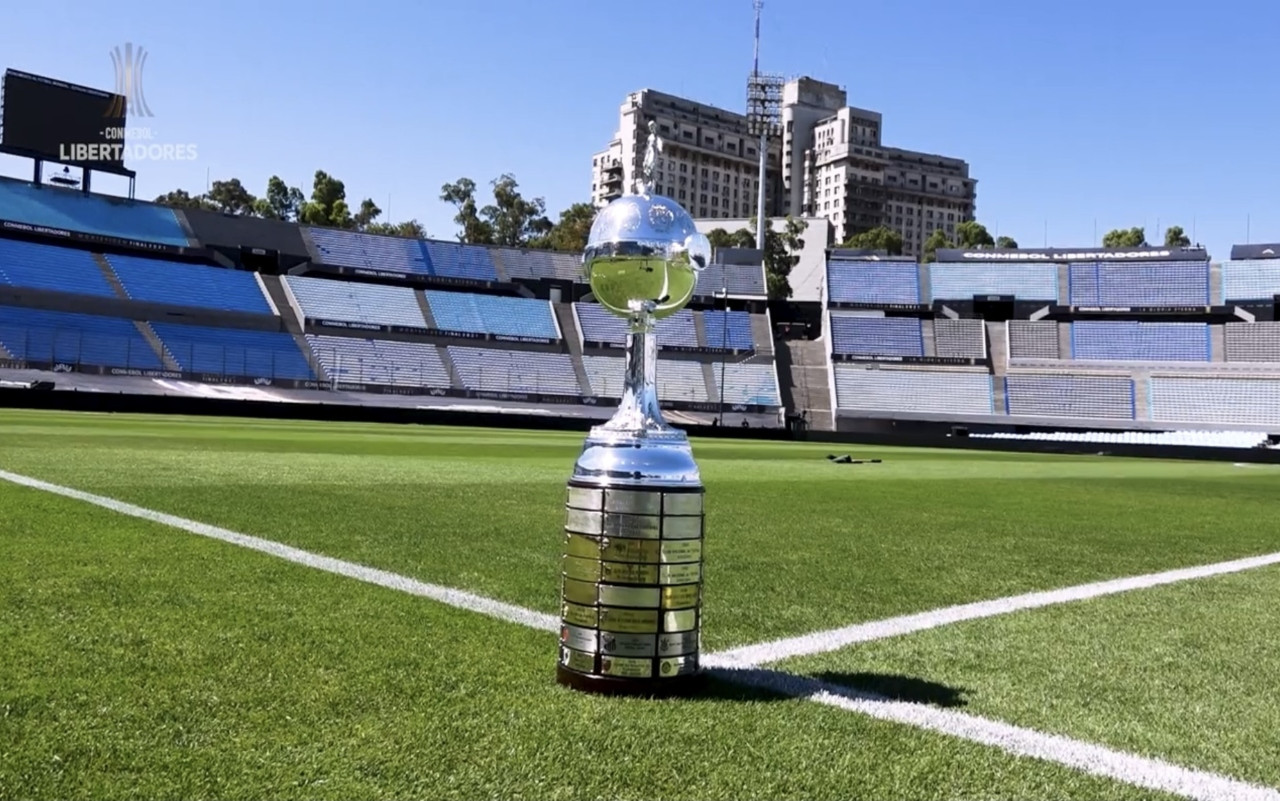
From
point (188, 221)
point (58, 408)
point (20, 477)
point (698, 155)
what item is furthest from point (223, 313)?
point (698, 155)

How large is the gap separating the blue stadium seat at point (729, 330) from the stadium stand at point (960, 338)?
11.3m

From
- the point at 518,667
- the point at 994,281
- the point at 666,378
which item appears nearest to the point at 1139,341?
the point at 994,281

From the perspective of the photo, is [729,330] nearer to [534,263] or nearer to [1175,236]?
[534,263]

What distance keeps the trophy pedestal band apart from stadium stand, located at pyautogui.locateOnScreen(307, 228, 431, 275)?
201ft

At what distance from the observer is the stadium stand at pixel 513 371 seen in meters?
55.0

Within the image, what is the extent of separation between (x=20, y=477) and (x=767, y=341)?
56812 mm

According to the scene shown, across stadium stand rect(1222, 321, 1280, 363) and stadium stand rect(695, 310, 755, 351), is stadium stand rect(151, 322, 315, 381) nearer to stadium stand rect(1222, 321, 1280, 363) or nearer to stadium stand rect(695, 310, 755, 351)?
stadium stand rect(695, 310, 755, 351)

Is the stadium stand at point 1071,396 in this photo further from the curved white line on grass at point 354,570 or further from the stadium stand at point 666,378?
the curved white line on grass at point 354,570

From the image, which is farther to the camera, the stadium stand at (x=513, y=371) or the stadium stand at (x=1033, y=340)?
the stadium stand at (x=1033, y=340)

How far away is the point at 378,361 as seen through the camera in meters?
53.5

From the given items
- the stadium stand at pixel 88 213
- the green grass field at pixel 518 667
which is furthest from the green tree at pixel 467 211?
the green grass field at pixel 518 667

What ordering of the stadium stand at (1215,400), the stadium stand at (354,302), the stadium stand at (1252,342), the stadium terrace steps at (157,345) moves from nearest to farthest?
the stadium terrace steps at (157,345), the stadium stand at (1215,400), the stadium stand at (1252,342), the stadium stand at (354,302)

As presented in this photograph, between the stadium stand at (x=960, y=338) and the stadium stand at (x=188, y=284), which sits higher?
the stadium stand at (x=188, y=284)

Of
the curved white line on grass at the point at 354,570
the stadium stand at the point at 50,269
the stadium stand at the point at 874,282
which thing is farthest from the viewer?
the stadium stand at the point at 874,282
